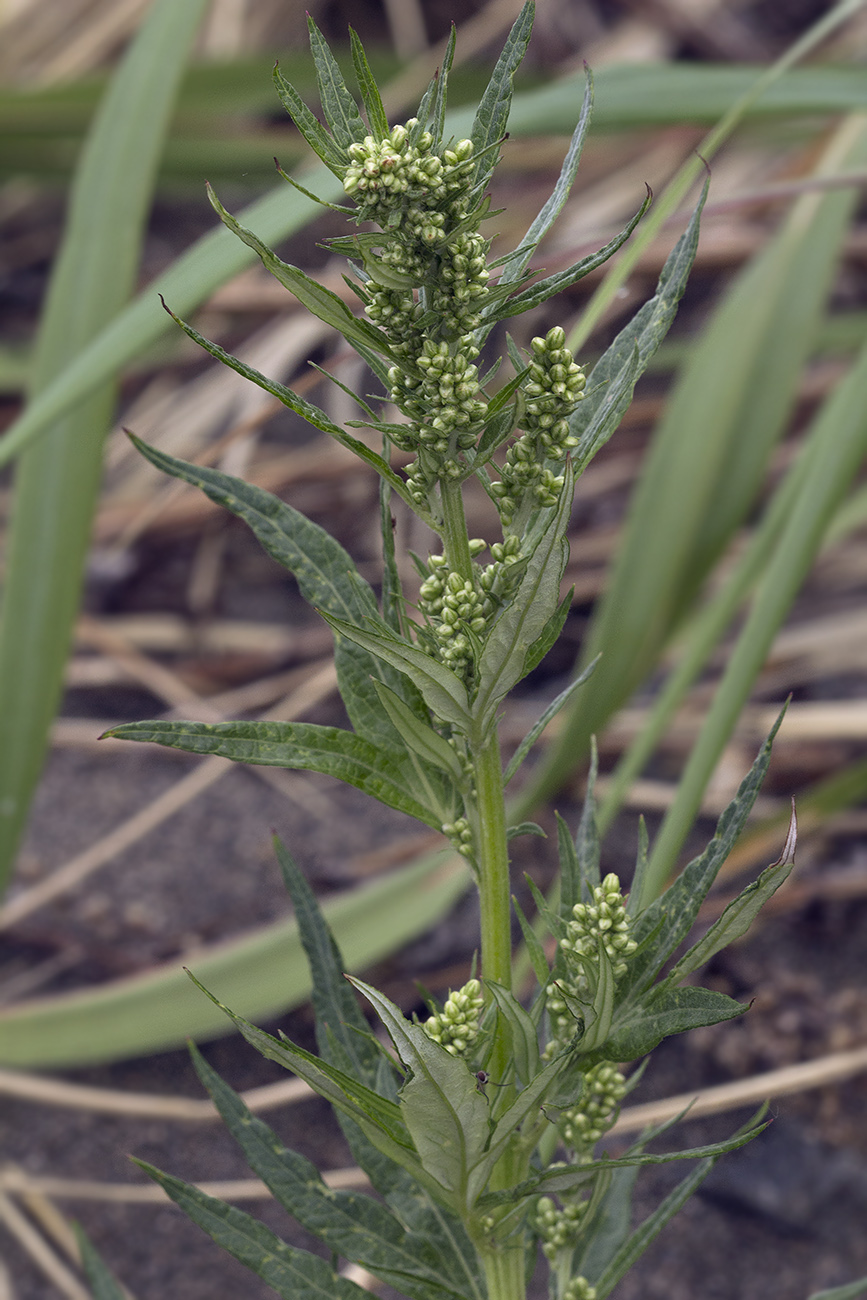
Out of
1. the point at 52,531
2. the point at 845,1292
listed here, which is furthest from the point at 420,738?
the point at 52,531

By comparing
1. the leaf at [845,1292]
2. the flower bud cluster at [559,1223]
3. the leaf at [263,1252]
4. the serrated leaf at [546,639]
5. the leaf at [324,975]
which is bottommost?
the leaf at [845,1292]

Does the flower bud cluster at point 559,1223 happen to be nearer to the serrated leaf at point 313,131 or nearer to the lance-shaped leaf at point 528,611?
the lance-shaped leaf at point 528,611

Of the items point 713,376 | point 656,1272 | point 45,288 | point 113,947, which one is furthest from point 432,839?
point 45,288

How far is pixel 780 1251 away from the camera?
87 centimetres

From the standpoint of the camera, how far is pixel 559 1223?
1.39 feet

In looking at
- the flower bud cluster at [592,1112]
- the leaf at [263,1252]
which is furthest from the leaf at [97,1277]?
the flower bud cluster at [592,1112]

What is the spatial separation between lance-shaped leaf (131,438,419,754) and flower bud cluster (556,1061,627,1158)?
0.14 metres

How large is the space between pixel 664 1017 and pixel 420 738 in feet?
0.37

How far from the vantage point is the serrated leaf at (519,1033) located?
1.14 feet

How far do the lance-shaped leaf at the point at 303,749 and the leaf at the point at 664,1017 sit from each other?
9cm

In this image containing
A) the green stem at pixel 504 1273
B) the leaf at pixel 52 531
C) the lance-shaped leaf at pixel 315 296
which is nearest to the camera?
the lance-shaped leaf at pixel 315 296

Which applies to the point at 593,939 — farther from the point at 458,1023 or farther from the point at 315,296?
the point at 315,296

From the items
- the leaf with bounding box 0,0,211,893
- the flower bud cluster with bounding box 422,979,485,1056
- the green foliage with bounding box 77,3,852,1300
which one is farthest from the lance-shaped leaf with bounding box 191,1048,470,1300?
the leaf with bounding box 0,0,211,893

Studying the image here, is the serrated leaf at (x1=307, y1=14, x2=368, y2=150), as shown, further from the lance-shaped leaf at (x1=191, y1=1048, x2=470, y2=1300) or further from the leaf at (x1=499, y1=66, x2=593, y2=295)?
the lance-shaped leaf at (x1=191, y1=1048, x2=470, y2=1300)
